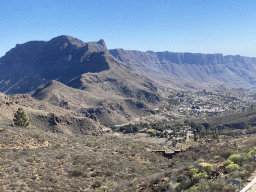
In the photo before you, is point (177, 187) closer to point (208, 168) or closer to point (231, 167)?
point (208, 168)

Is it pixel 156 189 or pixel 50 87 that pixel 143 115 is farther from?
pixel 156 189

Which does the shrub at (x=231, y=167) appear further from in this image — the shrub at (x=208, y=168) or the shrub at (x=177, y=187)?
the shrub at (x=177, y=187)

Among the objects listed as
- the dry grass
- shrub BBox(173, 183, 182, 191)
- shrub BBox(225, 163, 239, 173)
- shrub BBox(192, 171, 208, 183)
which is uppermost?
shrub BBox(225, 163, 239, 173)

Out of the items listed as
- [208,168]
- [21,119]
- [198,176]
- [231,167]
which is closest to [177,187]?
[198,176]

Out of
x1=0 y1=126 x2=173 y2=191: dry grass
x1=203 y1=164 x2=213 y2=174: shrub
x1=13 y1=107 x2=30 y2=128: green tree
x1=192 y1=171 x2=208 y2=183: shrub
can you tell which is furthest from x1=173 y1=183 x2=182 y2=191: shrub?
x1=13 y1=107 x2=30 y2=128: green tree

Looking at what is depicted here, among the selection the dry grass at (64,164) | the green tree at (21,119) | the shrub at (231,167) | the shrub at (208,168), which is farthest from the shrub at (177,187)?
the green tree at (21,119)

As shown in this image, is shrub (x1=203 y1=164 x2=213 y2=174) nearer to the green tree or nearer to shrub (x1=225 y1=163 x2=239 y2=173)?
shrub (x1=225 y1=163 x2=239 y2=173)

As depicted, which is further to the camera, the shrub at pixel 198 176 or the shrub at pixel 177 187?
the shrub at pixel 198 176

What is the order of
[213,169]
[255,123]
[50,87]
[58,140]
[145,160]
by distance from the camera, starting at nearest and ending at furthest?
[213,169]
[145,160]
[58,140]
[255,123]
[50,87]

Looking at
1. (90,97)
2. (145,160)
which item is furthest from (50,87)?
(145,160)

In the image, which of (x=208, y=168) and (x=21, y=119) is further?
(x=21, y=119)

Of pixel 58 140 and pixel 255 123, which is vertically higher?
pixel 58 140
